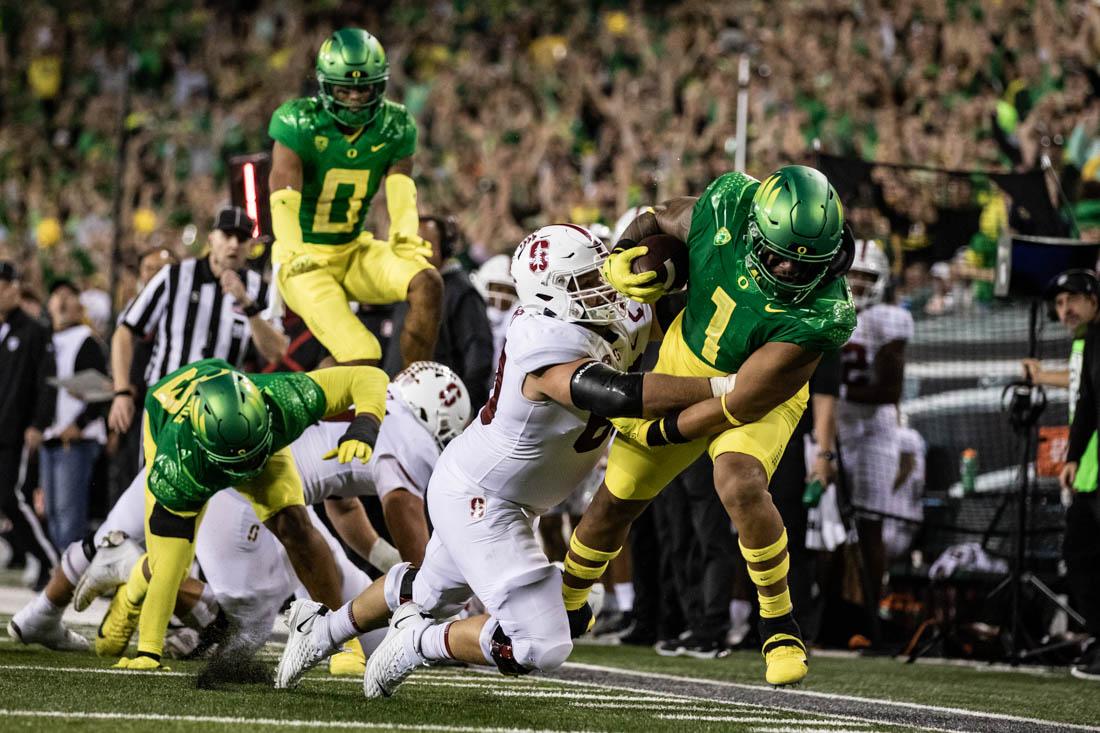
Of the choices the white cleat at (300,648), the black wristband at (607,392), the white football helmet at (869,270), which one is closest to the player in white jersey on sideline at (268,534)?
the white cleat at (300,648)

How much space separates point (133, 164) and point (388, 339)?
8878 millimetres

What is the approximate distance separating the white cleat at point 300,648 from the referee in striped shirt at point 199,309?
2678 millimetres

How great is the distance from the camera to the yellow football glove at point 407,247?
6.21 m

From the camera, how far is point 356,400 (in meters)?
5.44

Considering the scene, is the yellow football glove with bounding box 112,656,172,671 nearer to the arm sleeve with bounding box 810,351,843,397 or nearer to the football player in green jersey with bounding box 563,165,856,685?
the football player in green jersey with bounding box 563,165,856,685

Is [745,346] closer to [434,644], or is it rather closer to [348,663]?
[434,644]

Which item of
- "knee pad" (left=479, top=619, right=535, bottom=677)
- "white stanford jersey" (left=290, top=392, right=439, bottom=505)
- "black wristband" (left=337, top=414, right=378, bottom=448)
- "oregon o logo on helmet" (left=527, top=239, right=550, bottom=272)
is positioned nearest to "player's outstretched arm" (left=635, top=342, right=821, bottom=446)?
"oregon o logo on helmet" (left=527, top=239, right=550, bottom=272)

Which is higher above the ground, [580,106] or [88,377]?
[580,106]

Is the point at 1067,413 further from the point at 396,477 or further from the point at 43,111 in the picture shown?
the point at 43,111

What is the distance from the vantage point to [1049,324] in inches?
314

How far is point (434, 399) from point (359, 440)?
0.78m

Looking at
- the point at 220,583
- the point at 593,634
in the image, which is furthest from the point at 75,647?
the point at 593,634

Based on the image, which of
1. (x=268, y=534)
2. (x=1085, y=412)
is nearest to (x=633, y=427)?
(x=268, y=534)

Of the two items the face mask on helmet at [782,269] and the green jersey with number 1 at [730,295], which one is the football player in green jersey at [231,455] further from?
the face mask on helmet at [782,269]
